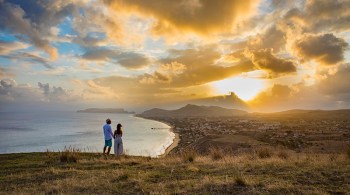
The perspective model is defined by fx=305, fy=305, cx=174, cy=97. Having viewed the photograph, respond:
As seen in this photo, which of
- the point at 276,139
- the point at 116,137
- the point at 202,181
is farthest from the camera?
the point at 276,139

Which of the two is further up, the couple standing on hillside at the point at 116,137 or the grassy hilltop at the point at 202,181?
the couple standing on hillside at the point at 116,137

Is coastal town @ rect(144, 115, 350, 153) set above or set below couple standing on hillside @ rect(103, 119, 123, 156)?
below

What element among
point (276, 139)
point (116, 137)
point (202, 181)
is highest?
point (116, 137)

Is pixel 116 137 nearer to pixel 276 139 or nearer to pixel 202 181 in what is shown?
pixel 202 181

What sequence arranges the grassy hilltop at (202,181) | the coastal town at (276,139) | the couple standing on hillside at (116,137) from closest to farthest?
the grassy hilltop at (202,181), the couple standing on hillside at (116,137), the coastal town at (276,139)

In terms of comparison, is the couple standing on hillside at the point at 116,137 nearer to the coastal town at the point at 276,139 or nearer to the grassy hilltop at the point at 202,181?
the grassy hilltop at the point at 202,181

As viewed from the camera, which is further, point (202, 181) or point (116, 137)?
point (116, 137)

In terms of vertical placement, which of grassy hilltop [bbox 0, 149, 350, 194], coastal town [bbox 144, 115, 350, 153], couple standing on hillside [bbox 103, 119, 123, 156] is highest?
couple standing on hillside [bbox 103, 119, 123, 156]

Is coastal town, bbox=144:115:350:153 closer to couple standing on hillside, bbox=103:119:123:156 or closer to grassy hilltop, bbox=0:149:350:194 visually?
grassy hilltop, bbox=0:149:350:194

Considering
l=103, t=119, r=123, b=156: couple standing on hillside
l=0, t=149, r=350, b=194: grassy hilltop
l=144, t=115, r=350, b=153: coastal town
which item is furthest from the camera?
l=144, t=115, r=350, b=153: coastal town

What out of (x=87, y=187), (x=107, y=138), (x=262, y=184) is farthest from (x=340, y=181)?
(x=107, y=138)

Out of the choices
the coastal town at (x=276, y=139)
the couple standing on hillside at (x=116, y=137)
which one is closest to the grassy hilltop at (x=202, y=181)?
the couple standing on hillside at (x=116, y=137)

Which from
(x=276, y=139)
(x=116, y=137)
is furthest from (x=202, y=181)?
(x=276, y=139)

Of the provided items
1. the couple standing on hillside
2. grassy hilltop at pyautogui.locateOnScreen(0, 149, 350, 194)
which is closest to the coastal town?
grassy hilltop at pyautogui.locateOnScreen(0, 149, 350, 194)
